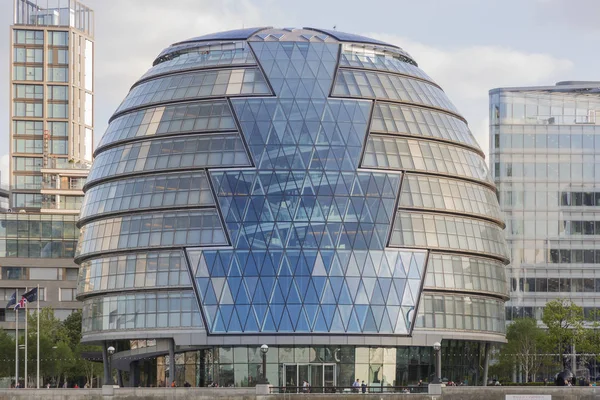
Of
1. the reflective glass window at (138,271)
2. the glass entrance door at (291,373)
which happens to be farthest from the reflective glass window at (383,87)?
the glass entrance door at (291,373)

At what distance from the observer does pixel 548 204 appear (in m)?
161

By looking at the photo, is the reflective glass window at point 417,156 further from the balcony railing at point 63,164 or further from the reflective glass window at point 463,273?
the balcony railing at point 63,164

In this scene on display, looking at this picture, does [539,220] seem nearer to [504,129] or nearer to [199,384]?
[504,129]

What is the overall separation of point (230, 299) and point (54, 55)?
102993 millimetres

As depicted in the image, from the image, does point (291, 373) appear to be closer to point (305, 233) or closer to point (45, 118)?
point (305, 233)

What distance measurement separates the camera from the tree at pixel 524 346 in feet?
461

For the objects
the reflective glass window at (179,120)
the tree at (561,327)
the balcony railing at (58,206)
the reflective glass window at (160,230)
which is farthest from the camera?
the balcony railing at (58,206)

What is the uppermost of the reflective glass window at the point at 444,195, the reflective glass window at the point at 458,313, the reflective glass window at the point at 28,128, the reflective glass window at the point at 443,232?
the reflective glass window at the point at 28,128

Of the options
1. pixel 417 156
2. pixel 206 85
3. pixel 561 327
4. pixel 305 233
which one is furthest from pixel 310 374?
pixel 561 327

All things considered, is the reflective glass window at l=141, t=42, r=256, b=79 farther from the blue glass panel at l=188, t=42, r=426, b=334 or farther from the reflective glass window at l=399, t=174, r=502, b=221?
the reflective glass window at l=399, t=174, r=502, b=221

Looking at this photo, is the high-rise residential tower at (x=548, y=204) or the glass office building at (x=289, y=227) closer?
the glass office building at (x=289, y=227)

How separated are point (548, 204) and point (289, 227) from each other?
65.1m

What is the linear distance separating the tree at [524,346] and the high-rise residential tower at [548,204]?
17.9 meters

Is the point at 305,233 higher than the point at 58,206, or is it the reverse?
the point at 58,206
